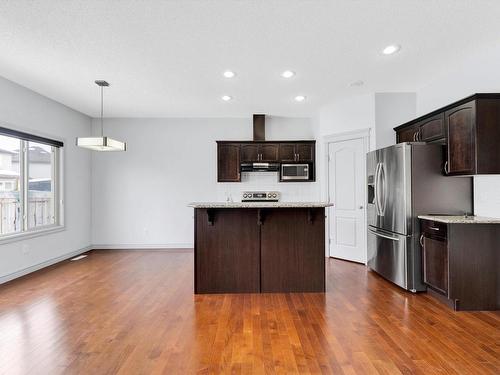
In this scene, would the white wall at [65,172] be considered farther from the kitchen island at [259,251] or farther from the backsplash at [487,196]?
the backsplash at [487,196]

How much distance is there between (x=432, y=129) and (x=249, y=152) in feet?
10.7

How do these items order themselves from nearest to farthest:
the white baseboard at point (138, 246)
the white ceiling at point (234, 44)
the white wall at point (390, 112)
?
1. the white ceiling at point (234, 44)
2. the white wall at point (390, 112)
3. the white baseboard at point (138, 246)

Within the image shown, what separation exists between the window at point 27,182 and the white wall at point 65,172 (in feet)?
0.57

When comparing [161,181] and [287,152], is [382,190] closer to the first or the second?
[287,152]

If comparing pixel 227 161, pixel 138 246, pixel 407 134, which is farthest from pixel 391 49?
pixel 138 246

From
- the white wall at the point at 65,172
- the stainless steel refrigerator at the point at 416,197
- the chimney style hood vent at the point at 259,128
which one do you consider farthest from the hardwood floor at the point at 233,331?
the chimney style hood vent at the point at 259,128

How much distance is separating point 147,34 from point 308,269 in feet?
10.3

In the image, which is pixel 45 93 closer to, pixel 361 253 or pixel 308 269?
pixel 308 269

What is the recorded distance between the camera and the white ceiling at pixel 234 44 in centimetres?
246

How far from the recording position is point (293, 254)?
355cm

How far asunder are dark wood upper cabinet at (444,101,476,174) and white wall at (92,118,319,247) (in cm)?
298

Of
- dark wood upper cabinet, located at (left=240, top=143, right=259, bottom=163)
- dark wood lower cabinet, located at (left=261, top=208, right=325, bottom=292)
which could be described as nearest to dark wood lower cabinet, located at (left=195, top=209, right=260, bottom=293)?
dark wood lower cabinet, located at (left=261, top=208, right=325, bottom=292)

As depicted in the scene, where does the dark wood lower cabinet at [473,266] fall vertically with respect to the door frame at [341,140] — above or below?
below

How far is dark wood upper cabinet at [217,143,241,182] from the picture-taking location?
5.93 meters
